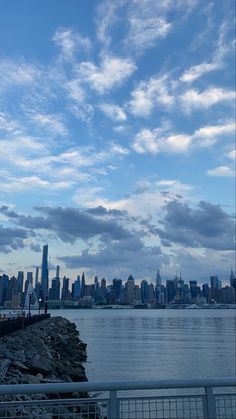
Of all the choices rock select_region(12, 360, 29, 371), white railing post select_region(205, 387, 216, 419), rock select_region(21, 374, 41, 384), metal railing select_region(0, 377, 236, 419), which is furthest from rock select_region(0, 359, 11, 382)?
white railing post select_region(205, 387, 216, 419)

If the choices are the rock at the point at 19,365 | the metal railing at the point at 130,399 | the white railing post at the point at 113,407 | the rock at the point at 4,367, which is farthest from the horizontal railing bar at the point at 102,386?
the rock at the point at 19,365

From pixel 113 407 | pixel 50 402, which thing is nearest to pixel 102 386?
pixel 113 407

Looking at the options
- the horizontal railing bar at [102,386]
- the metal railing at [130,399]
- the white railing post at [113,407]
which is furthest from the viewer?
the white railing post at [113,407]

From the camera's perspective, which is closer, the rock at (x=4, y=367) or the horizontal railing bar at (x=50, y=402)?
the horizontal railing bar at (x=50, y=402)

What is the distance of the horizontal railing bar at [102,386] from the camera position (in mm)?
4734

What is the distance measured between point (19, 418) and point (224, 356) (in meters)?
36.8

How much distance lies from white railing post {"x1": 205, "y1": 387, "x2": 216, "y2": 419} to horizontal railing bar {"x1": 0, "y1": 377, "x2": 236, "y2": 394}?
0.47 feet

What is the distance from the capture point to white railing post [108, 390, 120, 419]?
5.04m

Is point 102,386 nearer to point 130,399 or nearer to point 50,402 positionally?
point 130,399

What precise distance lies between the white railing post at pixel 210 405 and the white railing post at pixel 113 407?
110 centimetres

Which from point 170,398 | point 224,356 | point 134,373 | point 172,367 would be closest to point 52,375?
point 134,373

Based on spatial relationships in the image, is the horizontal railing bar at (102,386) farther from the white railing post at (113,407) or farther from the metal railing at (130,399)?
the white railing post at (113,407)

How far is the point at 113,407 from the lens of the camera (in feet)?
16.6

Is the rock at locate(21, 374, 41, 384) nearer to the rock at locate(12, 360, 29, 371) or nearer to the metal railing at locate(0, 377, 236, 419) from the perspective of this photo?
the rock at locate(12, 360, 29, 371)
